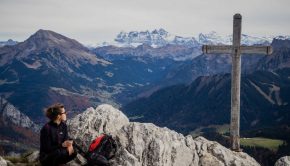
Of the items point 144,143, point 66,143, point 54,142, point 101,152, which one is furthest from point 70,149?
point 144,143

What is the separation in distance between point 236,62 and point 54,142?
1783 centimetres

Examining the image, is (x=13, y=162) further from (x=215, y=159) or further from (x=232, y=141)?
(x=232, y=141)

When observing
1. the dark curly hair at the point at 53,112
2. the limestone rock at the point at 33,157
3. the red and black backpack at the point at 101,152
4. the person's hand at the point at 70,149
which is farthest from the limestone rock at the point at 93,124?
the dark curly hair at the point at 53,112

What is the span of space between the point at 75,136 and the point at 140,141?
3.80 meters

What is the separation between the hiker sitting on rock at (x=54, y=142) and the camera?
1645cm

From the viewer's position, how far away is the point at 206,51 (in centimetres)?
3123

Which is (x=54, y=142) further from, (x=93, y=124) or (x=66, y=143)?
(x=93, y=124)

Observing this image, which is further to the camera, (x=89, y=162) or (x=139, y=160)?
(x=139, y=160)

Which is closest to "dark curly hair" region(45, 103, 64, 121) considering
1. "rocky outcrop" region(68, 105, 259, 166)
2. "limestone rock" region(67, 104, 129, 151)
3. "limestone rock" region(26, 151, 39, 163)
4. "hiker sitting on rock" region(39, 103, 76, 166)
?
"hiker sitting on rock" region(39, 103, 76, 166)

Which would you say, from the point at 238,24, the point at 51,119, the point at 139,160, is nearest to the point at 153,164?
the point at 139,160

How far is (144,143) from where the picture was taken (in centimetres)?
2502

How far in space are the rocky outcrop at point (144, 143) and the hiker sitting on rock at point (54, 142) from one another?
19.9 ft

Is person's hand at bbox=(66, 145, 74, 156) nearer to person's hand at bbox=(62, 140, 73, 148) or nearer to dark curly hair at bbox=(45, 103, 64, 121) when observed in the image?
person's hand at bbox=(62, 140, 73, 148)

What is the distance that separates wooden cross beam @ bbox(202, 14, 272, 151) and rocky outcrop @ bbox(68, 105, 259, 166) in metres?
1.66
